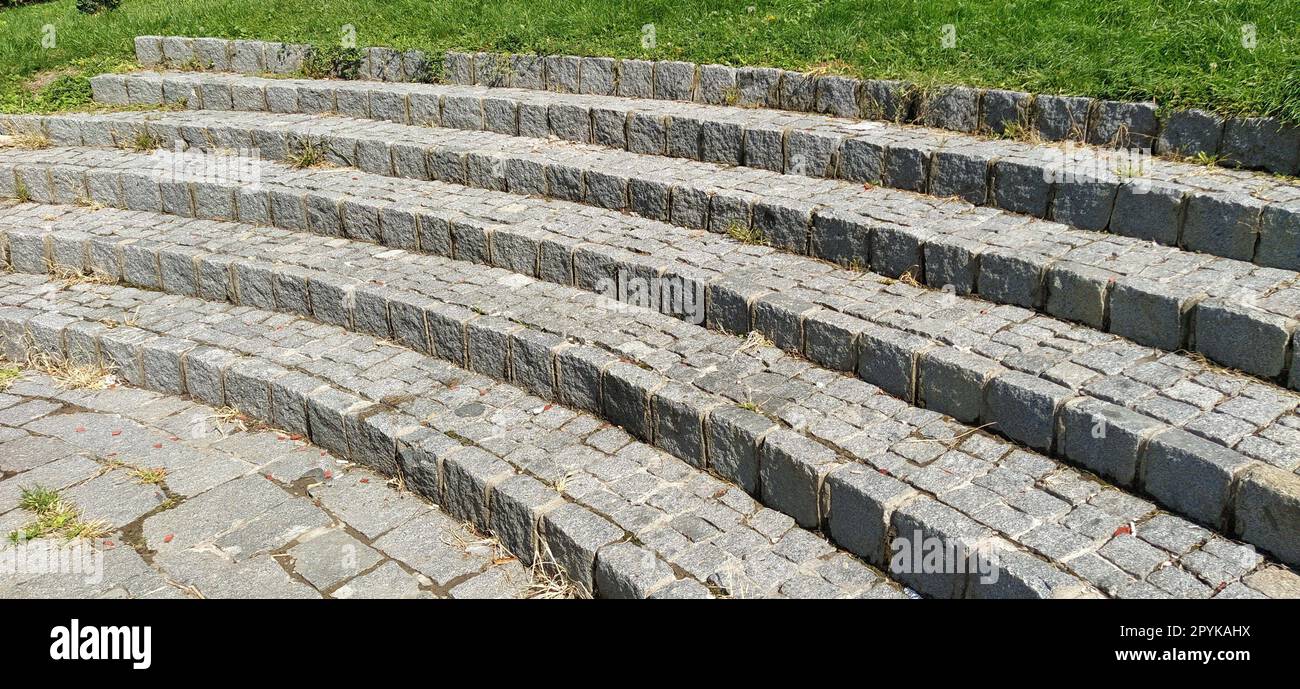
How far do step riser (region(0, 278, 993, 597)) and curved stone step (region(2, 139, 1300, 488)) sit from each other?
0.76 metres

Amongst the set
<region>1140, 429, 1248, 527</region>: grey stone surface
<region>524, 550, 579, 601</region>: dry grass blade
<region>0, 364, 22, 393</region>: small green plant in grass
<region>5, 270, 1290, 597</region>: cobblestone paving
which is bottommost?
<region>524, 550, 579, 601</region>: dry grass blade

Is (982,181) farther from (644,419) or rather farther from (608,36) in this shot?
(608,36)

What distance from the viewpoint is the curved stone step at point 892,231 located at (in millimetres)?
4562

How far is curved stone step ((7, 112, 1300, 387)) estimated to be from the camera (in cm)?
456

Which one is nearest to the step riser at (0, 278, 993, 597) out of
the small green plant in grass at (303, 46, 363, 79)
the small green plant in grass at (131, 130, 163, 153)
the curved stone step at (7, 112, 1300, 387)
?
the curved stone step at (7, 112, 1300, 387)

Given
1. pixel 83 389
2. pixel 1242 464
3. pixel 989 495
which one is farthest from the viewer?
pixel 83 389

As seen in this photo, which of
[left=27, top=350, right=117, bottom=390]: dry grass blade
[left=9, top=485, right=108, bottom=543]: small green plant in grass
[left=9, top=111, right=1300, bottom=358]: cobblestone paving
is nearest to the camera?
[left=9, top=111, right=1300, bottom=358]: cobblestone paving

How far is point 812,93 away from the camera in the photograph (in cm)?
723

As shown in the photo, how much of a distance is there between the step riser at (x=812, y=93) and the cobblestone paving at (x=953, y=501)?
2253 mm

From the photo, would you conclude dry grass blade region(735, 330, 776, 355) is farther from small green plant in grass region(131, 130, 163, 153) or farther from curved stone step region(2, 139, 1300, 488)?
small green plant in grass region(131, 130, 163, 153)
